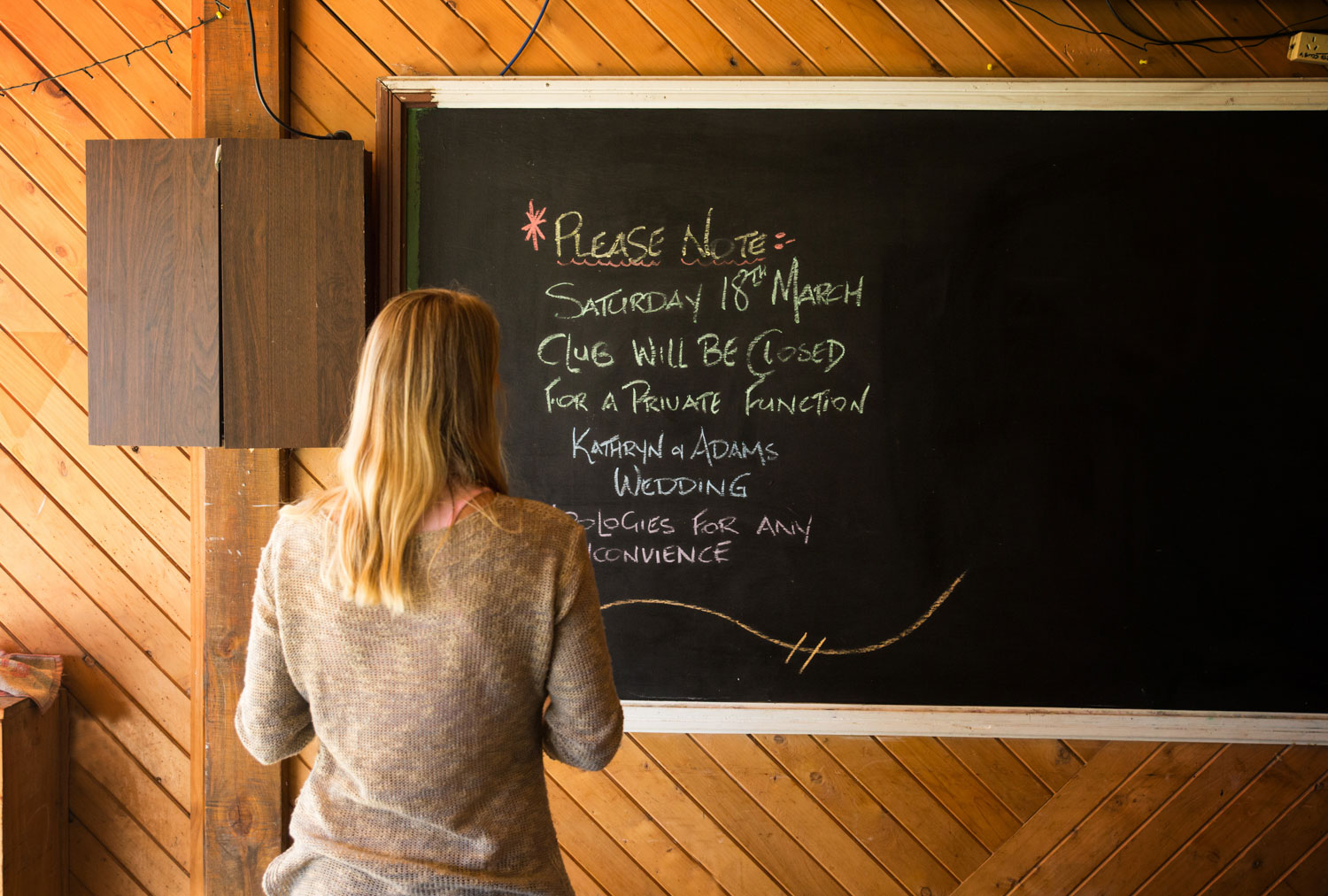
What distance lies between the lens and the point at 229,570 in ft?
6.35

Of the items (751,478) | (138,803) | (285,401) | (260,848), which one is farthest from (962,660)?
(138,803)

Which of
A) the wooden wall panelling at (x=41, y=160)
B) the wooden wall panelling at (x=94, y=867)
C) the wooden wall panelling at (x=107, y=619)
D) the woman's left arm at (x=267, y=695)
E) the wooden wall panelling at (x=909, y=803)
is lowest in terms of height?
the wooden wall panelling at (x=94, y=867)

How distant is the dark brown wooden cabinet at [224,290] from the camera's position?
1.72 m

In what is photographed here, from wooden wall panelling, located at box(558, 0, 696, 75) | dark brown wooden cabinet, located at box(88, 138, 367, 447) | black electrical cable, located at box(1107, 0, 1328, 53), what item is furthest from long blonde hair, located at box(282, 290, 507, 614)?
black electrical cable, located at box(1107, 0, 1328, 53)

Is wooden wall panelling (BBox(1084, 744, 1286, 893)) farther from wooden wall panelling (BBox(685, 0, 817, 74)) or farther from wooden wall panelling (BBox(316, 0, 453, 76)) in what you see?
wooden wall panelling (BBox(316, 0, 453, 76))

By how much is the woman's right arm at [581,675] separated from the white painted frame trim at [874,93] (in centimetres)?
125

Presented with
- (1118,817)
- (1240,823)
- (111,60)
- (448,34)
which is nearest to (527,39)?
(448,34)

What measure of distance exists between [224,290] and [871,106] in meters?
1.51

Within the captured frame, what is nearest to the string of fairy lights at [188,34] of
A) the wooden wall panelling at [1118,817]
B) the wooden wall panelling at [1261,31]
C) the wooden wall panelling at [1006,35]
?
the wooden wall panelling at [1006,35]

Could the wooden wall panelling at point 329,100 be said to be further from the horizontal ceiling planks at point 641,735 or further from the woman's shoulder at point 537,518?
the woman's shoulder at point 537,518

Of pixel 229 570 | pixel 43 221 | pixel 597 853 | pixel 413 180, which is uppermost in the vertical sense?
pixel 413 180

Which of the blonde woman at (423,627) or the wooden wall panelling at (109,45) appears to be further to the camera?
the wooden wall panelling at (109,45)

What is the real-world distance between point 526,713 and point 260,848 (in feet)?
4.69

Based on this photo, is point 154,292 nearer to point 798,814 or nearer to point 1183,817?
point 798,814
